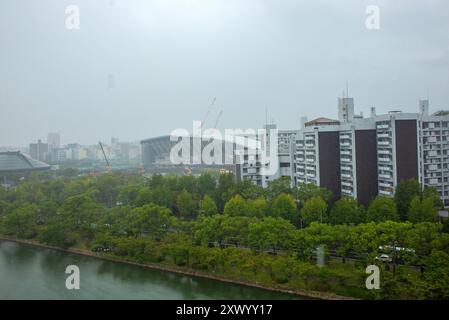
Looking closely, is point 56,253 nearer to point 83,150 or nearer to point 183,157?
point 183,157

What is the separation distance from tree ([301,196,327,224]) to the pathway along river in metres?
1.70

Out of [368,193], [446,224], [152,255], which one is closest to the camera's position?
[446,224]

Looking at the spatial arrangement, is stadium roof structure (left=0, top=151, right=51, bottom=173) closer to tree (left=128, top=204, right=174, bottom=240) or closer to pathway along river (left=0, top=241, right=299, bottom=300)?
pathway along river (left=0, top=241, right=299, bottom=300)

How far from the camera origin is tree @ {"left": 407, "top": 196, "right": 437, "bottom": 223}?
17.3ft

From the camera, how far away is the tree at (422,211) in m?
5.26

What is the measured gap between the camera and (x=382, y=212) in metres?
5.37

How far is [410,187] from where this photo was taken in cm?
603

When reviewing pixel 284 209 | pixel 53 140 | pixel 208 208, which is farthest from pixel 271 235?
pixel 53 140

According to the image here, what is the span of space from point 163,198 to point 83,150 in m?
21.1

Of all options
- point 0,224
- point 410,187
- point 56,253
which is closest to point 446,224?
point 410,187

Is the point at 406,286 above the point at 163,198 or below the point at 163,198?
below

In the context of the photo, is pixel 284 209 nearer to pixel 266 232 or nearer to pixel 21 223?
pixel 266 232

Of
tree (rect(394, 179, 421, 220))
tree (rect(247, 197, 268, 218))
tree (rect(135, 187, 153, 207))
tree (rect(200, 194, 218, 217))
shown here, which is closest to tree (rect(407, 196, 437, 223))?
tree (rect(394, 179, 421, 220))
